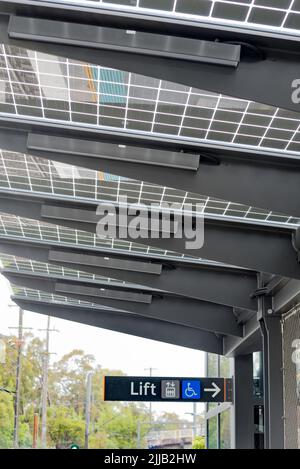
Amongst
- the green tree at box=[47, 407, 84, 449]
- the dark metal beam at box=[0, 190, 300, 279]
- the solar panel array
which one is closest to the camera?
the solar panel array

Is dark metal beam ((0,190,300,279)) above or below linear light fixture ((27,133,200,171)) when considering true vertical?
below

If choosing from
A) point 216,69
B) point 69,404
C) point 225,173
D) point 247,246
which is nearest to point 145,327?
point 247,246

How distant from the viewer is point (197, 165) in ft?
37.9

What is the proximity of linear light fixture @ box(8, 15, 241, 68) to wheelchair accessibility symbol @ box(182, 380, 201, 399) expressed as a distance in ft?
52.8

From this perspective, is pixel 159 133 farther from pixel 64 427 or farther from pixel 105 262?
pixel 64 427

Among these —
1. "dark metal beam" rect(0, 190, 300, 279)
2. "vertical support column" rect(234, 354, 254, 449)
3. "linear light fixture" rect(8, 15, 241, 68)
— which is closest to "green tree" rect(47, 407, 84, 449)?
"vertical support column" rect(234, 354, 254, 449)

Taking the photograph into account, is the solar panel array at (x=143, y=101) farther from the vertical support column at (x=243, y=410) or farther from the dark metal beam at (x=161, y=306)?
the vertical support column at (x=243, y=410)

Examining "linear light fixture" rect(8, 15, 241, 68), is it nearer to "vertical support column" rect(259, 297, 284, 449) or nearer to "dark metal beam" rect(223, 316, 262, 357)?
"vertical support column" rect(259, 297, 284, 449)

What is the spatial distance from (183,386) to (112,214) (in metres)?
9.36

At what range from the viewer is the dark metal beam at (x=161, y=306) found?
2252 centimetres

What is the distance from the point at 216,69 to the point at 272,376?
1030cm

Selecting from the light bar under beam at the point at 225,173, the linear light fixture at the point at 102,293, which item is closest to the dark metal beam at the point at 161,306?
the linear light fixture at the point at 102,293

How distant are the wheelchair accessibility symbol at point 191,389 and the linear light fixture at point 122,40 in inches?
634

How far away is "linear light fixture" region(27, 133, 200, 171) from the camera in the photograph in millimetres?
11578
